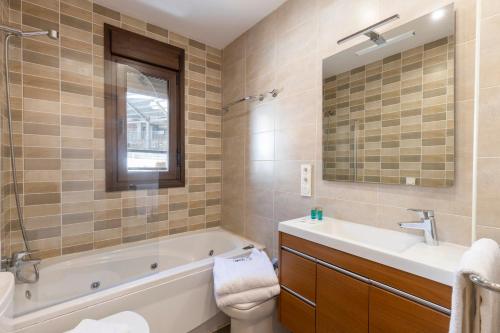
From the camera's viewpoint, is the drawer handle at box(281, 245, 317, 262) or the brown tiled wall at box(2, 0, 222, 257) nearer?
the drawer handle at box(281, 245, 317, 262)

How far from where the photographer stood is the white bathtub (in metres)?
1.21

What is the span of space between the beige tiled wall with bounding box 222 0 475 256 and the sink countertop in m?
0.07

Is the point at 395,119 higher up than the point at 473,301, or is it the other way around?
the point at 395,119

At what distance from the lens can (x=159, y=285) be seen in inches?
59.2

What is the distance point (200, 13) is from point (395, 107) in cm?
183

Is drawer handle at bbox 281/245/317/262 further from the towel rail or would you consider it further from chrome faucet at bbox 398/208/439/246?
the towel rail

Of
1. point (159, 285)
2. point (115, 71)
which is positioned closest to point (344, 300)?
point (159, 285)

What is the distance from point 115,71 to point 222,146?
4.18ft

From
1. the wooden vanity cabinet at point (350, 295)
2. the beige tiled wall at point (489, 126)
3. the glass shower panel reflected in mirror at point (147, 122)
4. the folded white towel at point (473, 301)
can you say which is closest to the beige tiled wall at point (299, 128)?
the beige tiled wall at point (489, 126)

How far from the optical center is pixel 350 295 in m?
1.11

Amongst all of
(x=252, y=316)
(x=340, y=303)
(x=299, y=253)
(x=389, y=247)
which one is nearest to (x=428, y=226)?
(x=389, y=247)

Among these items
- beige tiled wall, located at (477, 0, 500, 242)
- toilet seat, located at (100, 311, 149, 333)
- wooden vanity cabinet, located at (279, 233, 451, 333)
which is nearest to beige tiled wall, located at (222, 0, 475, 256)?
beige tiled wall, located at (477, 0, 500, 242)

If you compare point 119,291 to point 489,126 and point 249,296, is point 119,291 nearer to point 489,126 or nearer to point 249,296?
point 249,296

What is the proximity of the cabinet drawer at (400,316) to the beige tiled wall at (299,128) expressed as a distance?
1.42ft
